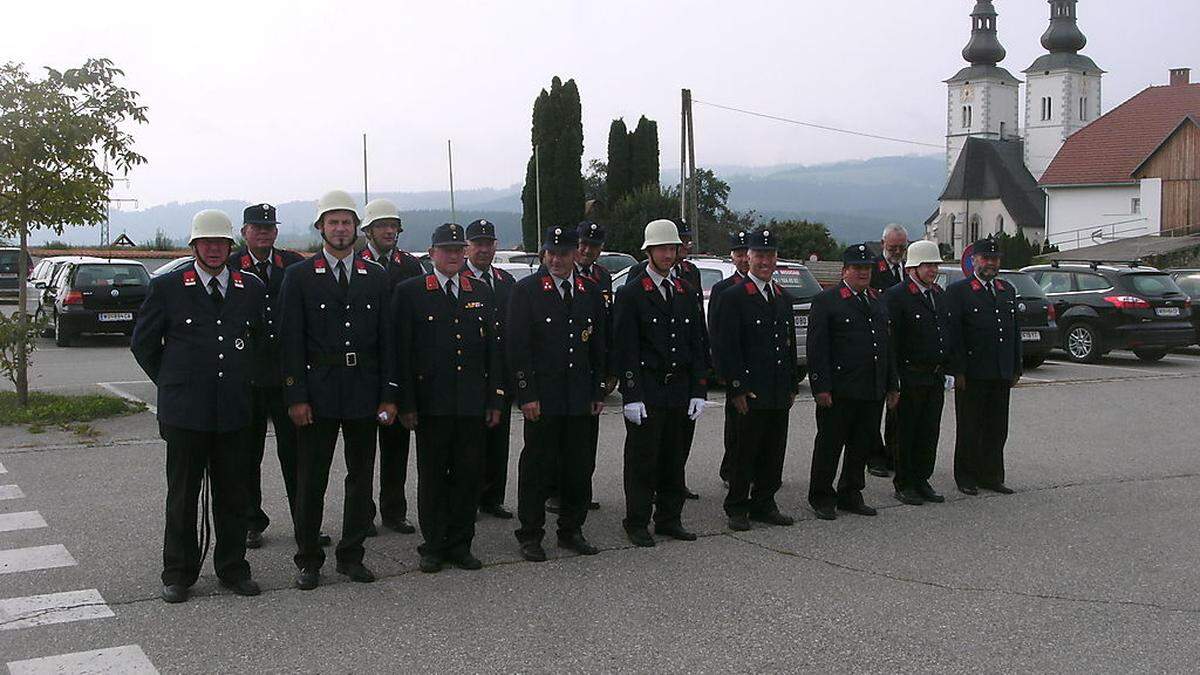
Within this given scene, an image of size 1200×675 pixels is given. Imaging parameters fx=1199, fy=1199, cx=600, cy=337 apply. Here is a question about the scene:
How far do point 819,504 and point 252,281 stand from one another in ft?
13.4

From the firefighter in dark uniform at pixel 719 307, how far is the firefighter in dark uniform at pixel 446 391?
178 centimetres

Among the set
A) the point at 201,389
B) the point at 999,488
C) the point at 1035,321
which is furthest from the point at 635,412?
the point at 1035,321

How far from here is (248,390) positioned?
21.3ft

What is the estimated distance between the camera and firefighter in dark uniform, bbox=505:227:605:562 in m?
7.18

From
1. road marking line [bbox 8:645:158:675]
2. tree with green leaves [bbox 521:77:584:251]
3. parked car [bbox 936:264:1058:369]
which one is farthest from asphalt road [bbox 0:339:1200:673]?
tree with green leaves [bbox 521:77:584:251]

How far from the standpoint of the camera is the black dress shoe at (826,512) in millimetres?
8219

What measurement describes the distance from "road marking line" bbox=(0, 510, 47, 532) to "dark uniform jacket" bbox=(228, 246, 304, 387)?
1.96 m

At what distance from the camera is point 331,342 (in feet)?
21.6

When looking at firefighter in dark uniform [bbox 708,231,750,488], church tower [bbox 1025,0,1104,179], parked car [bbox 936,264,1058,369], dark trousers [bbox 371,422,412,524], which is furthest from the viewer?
church tower [bbox 1025,0,1104,179]

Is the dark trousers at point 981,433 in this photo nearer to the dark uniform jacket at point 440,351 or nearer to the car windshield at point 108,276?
the dark uniform jacket at point 440,351

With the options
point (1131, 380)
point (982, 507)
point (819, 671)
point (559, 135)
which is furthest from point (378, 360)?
point (559, 135)

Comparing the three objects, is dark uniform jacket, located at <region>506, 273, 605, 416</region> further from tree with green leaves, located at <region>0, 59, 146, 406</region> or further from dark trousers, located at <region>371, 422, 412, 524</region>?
tree with green leaves, located at <region>0, 59, 146, 406</region>

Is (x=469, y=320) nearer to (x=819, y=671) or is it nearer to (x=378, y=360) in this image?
(x=378, y=360)

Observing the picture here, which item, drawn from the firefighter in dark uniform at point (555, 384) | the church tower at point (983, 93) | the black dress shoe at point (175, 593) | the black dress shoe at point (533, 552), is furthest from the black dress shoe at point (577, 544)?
the church tower at point (983, 93)
